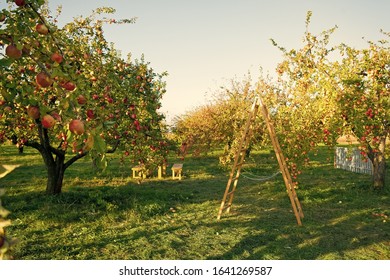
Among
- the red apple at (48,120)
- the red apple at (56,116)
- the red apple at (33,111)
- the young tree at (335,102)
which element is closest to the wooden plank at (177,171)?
the young tree at (335,102)

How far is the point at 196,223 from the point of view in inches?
358

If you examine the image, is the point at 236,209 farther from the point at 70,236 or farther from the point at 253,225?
the point at 70,236

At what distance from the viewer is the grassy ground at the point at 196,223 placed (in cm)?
717

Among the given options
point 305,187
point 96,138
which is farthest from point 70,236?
point 305,187

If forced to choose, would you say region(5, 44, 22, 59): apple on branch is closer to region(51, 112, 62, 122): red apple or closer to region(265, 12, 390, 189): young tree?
region(51, 112, 62, 122): red apple

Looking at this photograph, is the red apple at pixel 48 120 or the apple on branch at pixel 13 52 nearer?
the red apple at pixel 48 120

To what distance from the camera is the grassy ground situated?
717 centimetres

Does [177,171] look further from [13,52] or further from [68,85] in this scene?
[13,52]

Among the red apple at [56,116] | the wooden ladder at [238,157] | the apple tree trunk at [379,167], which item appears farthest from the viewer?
the apple tree trunk at [379,167]

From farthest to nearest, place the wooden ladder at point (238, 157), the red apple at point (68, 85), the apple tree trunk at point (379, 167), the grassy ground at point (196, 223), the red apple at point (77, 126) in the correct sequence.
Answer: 1. the apple tree trunk at point (379, 167)
2. the wooden ladder at point (238, 157)
3. the grassy ground at point (196, 223)
4. the red apple at point (68, 85)
5. the red apple at point (77, 126)

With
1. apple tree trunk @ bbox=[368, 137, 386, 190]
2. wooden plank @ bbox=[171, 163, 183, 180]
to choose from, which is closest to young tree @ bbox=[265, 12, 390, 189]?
apple tree trunk @ bbox=[368, 137, 386, 190]

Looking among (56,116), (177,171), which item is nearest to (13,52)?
(56,116)

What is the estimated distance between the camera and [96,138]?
2504mm

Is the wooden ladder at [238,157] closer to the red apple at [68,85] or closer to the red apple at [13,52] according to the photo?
the red apple at [68,85]
